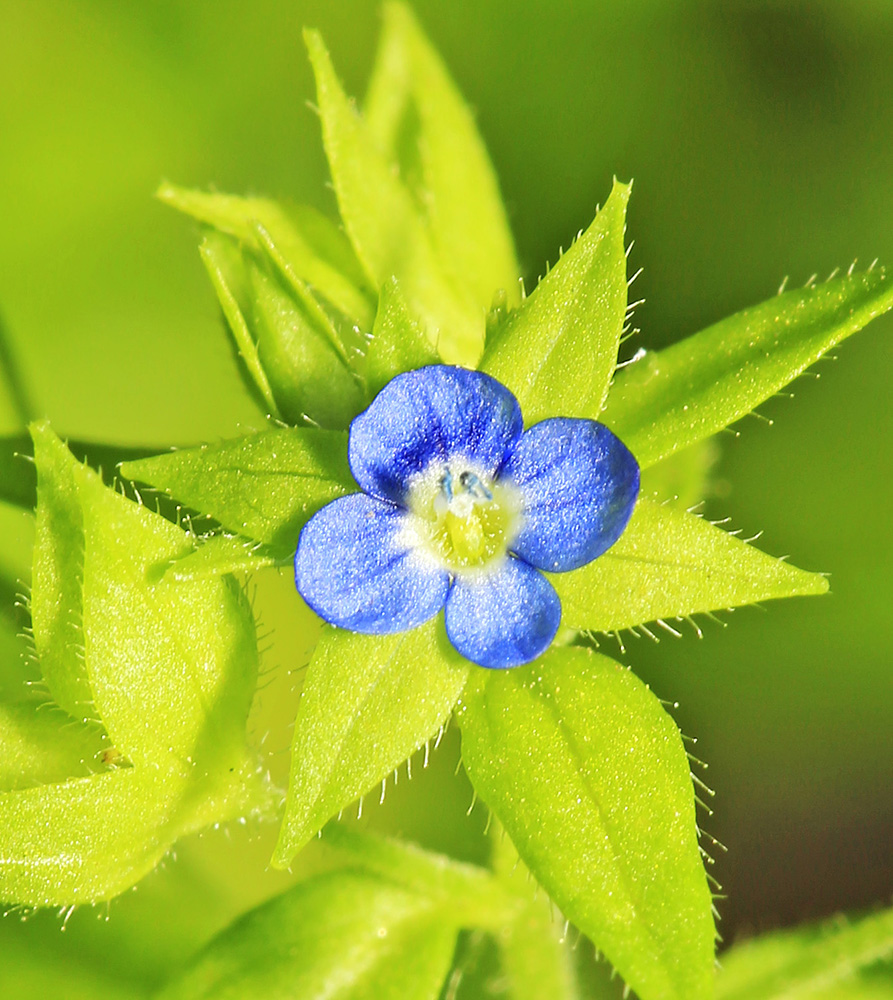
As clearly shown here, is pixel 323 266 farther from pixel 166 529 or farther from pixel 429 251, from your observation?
pixel 166 529

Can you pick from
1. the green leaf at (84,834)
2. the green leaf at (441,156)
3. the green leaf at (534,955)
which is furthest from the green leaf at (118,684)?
the green leaf at (441,156)

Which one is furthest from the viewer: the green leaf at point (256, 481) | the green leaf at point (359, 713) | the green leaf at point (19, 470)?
the green leaf at point (19, 470)

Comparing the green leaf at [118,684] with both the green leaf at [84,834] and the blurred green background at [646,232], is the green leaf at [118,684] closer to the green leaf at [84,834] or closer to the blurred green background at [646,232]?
the green leaf at [84,834]

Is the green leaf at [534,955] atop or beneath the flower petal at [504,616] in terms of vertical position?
beneath

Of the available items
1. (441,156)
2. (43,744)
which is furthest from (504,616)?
(441,156)

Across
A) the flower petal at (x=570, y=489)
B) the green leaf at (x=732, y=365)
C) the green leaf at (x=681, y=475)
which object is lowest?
the flower petal at (x=570, y=489)

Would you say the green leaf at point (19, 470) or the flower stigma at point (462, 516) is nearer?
the flower stigma at point (462, 516)

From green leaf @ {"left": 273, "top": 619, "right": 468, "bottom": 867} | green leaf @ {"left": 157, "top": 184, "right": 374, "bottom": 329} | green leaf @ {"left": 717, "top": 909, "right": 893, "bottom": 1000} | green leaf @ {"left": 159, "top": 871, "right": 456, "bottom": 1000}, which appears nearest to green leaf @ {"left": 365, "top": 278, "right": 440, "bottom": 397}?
green leaf @ {"left": 273, "top": 619, "right": 468, "bottom": 867}
